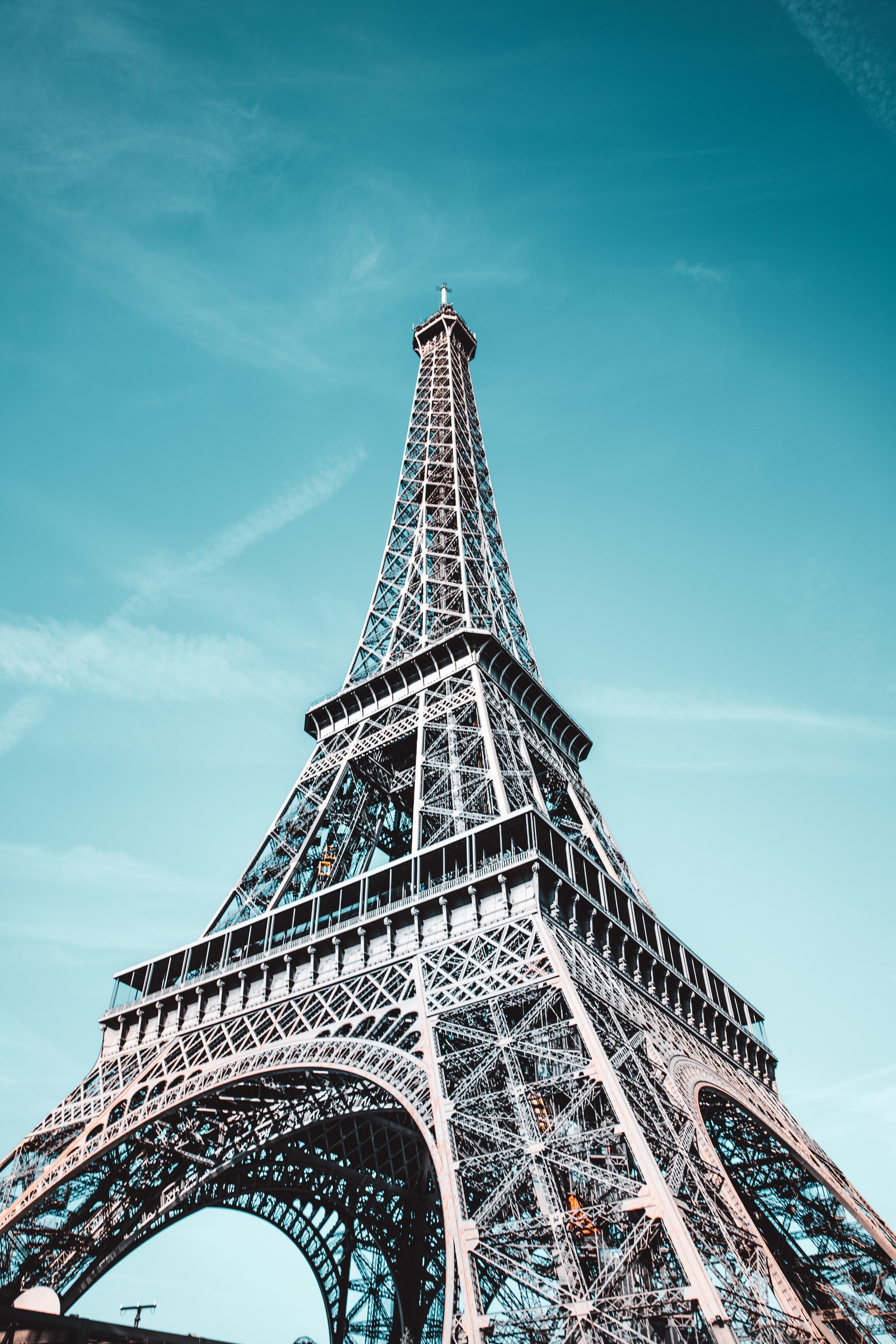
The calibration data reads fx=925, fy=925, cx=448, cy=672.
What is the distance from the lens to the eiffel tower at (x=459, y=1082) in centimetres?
1658

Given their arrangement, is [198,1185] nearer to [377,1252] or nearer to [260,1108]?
[260,1108]

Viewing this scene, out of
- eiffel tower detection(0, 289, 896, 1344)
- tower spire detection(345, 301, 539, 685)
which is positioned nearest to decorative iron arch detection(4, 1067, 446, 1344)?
eiffel tower detection(0, 289, 896, 1344)

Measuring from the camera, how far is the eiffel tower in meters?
16.6

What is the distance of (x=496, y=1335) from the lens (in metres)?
15.2

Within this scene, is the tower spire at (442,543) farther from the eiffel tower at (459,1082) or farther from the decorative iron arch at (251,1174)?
the decorative iron arch at (251,1174)

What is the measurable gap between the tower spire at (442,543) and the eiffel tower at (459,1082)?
0.55 metres

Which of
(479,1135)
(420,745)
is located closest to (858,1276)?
(479,1135)

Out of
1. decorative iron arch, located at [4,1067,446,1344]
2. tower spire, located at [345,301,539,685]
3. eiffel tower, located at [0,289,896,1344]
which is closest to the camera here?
eiffel tower, located at [0,289,896,1344]

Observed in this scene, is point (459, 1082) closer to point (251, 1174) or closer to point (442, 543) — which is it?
point (251, 1174)

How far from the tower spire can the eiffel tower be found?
555 millimetres

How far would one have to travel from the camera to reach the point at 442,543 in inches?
1961

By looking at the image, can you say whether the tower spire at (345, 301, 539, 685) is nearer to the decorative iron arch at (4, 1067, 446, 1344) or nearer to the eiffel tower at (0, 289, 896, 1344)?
the eiffel tower at (0, 289, 896, 1344)

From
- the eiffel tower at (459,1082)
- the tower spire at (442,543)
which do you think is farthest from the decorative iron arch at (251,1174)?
the tower spire at (442,543)

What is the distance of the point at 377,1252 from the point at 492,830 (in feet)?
70.3
